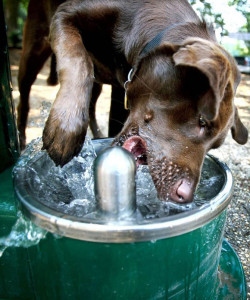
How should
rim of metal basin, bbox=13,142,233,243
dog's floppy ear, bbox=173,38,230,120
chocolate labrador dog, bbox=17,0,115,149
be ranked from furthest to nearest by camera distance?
chocolate labrador dog, bbox=17,0,115,149 < dog's floppy ear, bbox=173,38,230,120 < rim of metal basin, bbox=13,142,233,243

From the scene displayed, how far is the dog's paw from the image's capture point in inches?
71.9

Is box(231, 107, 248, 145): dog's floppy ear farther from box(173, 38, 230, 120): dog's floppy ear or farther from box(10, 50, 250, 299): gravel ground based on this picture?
box(10, 50, 250, 299): gravel ground

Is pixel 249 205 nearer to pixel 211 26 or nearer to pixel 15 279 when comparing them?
pixel 211 26

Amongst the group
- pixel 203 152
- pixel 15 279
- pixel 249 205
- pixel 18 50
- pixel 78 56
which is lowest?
pixel 18 50

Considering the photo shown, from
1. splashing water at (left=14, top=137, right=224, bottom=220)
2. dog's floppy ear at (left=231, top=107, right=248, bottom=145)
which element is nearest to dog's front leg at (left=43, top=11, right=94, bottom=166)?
splashing water at (left=14, top=137, right=224, bottom=220)

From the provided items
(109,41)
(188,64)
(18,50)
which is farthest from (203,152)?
(18,50)

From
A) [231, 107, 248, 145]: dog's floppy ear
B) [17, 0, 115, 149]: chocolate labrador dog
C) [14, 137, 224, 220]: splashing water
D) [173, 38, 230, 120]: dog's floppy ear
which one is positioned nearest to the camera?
[173, 38, 230, 120]: dog's floppy ear

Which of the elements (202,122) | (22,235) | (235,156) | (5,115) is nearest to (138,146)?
(202,122)

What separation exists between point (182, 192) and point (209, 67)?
0.54 m

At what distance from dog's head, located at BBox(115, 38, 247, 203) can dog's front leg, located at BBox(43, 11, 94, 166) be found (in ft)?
0.85

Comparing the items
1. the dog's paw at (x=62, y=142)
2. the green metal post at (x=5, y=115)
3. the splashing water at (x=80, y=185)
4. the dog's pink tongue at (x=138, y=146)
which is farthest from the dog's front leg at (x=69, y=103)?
the green metal post at (x=5, y=115)

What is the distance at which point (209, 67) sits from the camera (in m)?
1.56

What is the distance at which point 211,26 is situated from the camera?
7.50 feet

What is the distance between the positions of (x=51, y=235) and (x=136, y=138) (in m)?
0.79
